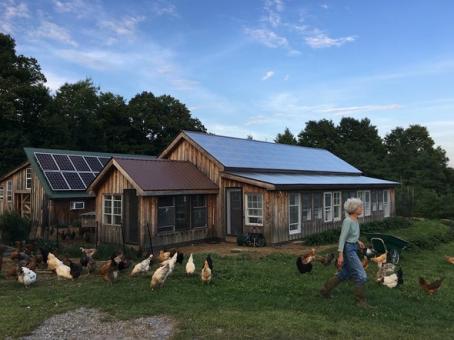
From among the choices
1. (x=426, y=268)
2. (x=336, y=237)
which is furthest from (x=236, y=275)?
(x=336, y=237)

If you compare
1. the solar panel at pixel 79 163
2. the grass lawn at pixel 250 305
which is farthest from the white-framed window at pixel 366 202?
the solar panel at pixel 79 163

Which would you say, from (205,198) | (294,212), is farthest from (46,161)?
(294,212)

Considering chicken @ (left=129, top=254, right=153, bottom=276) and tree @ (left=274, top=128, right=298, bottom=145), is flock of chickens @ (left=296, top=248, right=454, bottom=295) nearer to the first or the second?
chicken @ (left=129, top=254, right=153, bottom=276)

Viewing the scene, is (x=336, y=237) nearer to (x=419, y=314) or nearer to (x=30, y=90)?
(x=419, y=314)

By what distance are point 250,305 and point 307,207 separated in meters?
12.1

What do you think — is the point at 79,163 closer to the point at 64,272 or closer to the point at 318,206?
the point at 318,206

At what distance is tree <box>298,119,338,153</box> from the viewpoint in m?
61.3

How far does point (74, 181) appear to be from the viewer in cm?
2431

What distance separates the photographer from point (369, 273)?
11703 mm

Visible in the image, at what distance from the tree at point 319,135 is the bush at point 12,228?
47830 mm

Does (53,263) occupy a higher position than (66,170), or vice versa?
(66,170)

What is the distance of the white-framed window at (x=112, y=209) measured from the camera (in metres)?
17.6

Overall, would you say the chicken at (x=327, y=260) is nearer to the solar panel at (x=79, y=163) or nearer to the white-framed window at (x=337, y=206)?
the white-framed window at (x=337, y=206)

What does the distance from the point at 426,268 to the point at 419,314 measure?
627 cm
